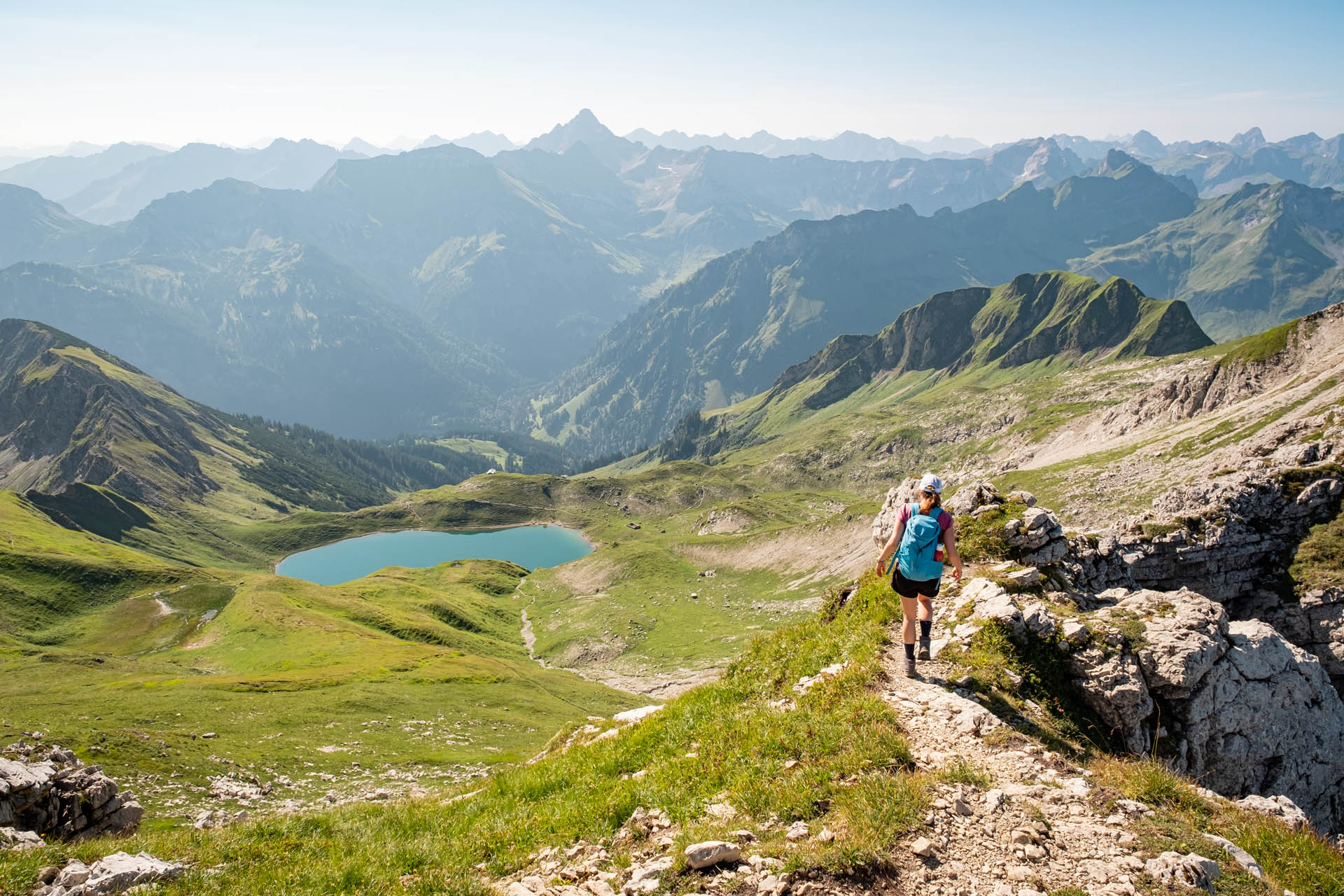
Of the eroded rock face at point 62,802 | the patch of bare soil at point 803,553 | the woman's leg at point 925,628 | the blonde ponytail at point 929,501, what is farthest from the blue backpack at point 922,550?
the patch of bare soil at point 803,553

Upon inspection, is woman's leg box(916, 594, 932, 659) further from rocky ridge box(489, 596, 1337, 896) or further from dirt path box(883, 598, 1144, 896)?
rocky ridge box(489, 596, 1337, 896)

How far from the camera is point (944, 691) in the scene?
1484 centimetres

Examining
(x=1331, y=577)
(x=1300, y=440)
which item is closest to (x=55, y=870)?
(x=1331, y=577)

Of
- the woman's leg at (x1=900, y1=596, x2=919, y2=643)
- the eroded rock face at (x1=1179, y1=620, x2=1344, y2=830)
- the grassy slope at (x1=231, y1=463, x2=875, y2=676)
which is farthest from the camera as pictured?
the grassy slope at (x1=231, y1=463, x2=875, y2=676)

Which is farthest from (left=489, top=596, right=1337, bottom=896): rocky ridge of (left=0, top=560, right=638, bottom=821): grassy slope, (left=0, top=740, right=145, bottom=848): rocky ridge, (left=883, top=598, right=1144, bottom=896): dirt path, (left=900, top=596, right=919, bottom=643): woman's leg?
(left=0, top=560, right=638, bottom=821): grassy slope

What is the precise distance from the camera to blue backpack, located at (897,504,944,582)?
1577 cm

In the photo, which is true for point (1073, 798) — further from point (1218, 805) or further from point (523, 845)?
point (523, 845)

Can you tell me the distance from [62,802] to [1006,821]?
2689 cm

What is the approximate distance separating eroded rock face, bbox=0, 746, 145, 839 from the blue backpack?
24.5 m

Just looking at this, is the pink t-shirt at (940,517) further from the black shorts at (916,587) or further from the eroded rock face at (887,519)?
the eroded rock face at (887,519)

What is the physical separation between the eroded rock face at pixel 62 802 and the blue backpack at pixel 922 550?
964 inches

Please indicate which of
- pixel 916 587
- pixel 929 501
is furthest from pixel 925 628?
pixel 929 501

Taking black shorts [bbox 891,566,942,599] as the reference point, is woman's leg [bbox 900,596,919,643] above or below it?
below

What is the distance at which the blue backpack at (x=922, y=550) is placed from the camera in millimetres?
15773
